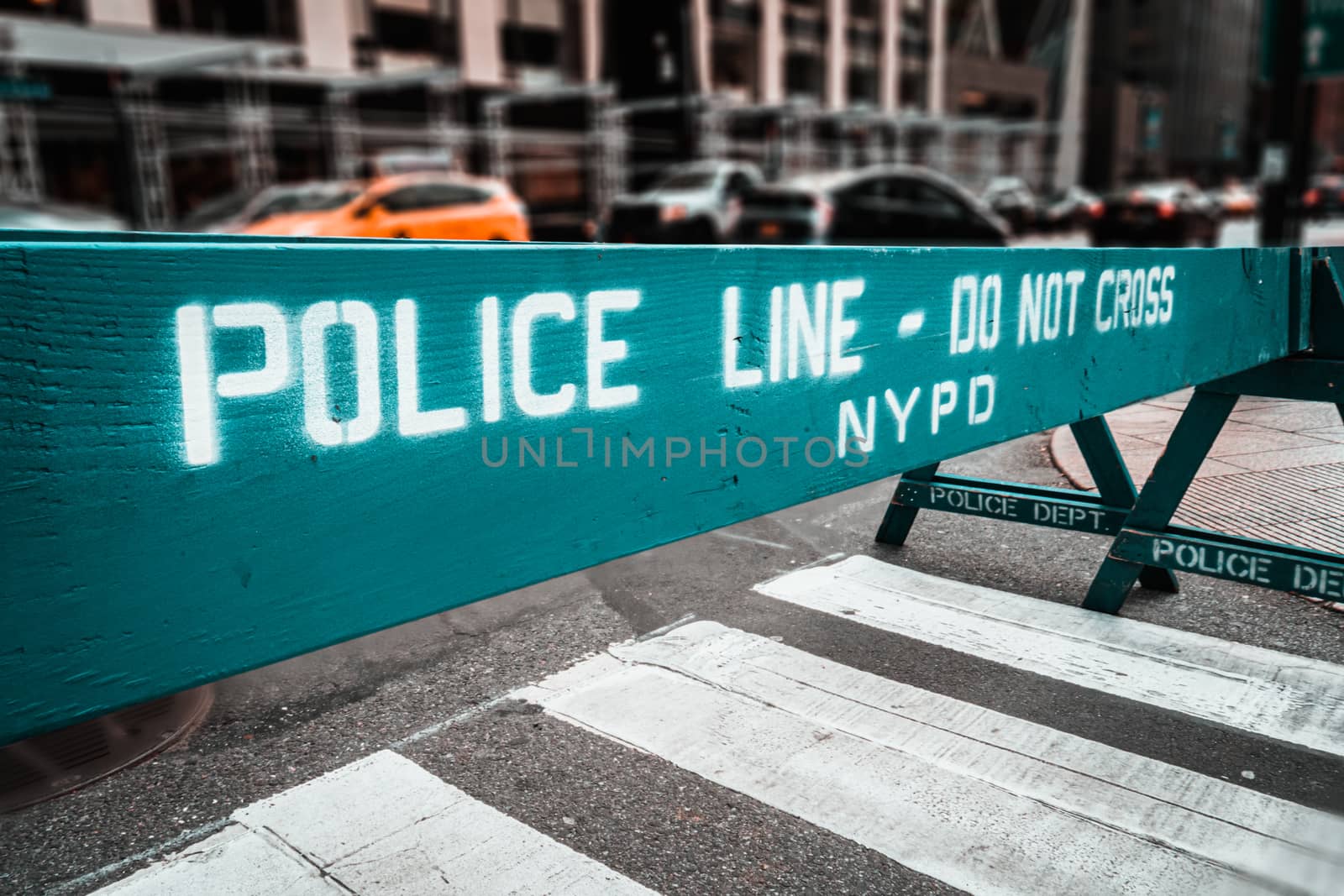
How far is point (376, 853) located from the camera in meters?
2.85

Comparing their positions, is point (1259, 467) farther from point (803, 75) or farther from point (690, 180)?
point (803, 75)

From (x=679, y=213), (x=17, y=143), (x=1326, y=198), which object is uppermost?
(x=17, y=143)

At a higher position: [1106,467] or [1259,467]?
[1106,467]

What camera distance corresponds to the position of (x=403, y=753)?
342 cm

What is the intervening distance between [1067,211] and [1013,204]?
622 centimetres

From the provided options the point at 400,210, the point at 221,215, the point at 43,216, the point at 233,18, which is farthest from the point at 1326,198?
the point at 43,216

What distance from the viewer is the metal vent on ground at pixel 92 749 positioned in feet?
10.9

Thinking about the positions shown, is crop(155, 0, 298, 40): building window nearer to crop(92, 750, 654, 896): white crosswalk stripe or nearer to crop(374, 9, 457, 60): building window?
crop(374, 9, 457, 60): building window

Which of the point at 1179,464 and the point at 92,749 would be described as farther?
the point at 1179,464

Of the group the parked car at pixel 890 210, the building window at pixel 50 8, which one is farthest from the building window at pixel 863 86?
the building window at pixel 50 8

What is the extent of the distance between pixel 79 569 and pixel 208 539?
16cm

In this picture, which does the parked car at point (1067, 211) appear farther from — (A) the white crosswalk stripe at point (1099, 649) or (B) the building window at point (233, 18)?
(A) the white crosswalk stripe at point (1099, 649)

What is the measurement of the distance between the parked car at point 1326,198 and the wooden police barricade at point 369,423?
46381 mm

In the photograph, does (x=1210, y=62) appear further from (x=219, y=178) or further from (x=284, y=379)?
(x=284, y=379)
